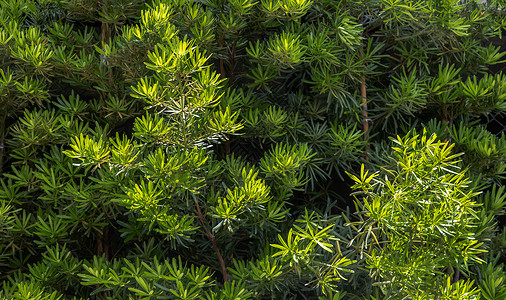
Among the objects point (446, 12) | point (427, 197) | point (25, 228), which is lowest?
point (25, 228)

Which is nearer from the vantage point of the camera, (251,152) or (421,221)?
(421,221)

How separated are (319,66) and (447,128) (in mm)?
589

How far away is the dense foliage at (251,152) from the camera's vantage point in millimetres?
1815

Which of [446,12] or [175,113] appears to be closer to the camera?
[175,113]

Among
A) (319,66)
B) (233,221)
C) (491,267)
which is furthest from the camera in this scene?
(319,66)

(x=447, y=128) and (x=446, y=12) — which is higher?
(x=446, y=12)

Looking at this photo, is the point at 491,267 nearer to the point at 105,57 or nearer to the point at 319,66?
the point at 319,66

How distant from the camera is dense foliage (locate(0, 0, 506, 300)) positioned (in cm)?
182

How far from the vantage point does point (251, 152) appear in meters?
2.51

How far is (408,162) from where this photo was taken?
5.83 feet

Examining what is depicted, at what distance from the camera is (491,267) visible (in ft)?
7.12

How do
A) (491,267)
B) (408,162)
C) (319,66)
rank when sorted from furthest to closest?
(319,66), (491,267), (408,162)

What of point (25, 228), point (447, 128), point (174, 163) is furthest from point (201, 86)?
point (447, 128)

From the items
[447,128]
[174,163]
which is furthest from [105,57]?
[447,128]
